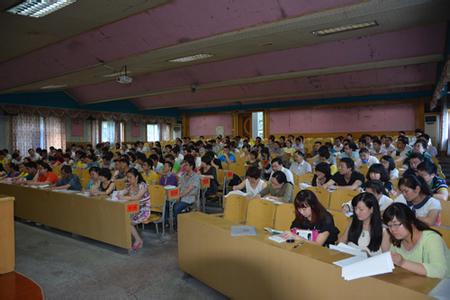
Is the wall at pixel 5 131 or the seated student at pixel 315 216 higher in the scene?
the wall at pixel 5 131

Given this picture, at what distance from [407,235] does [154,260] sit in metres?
3.10

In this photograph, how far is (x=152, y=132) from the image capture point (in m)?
20.5

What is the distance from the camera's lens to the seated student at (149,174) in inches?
265

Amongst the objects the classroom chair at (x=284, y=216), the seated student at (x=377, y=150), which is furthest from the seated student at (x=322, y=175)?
the seated student at (x=377, y=150)

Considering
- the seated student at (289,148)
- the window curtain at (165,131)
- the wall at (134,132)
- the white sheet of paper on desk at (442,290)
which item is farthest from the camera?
the window curtain at (165,131)

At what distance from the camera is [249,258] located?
287cm

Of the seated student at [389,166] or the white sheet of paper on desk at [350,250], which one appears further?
the seated student at [389,166]

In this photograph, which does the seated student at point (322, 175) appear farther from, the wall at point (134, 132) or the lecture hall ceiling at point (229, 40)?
the wall at point (134, 132)

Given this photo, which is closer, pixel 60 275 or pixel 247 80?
pixel 60 275

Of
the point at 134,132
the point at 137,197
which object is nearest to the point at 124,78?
the point at 137,197

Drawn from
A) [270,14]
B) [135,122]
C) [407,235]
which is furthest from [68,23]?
[135,122]

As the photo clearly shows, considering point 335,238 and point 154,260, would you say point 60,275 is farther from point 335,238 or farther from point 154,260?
point 335,238

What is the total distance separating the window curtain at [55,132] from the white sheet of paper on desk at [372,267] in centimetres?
1567

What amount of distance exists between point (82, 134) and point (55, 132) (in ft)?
4.79
